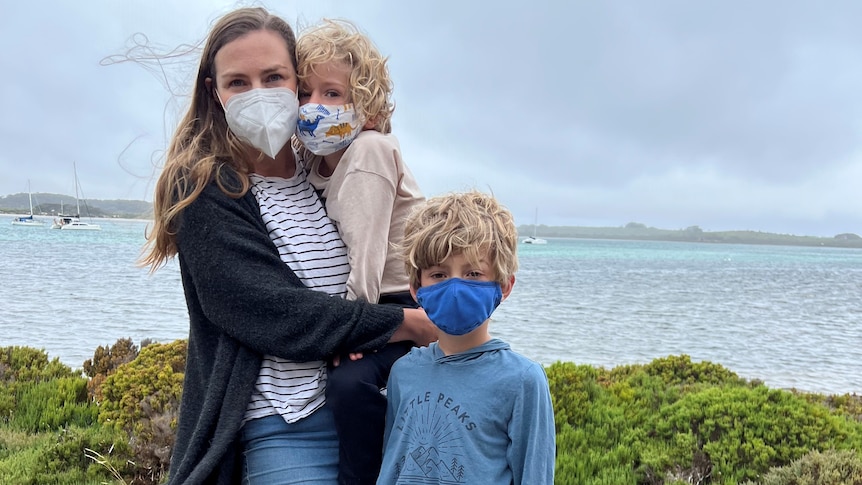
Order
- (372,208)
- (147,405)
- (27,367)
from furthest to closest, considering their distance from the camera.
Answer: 1. (27,367)
2. (147,405)
3. (372,208)

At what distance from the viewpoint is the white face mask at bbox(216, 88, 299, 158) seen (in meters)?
2.16

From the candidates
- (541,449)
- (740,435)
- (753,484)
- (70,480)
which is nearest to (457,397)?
(541,449)

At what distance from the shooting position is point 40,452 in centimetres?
499

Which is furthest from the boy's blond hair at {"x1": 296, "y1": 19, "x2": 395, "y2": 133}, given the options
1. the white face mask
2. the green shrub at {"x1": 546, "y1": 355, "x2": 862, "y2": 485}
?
the green shrub at {"x1": 546, "y1": 355, "x2": 862, "y2": 485}

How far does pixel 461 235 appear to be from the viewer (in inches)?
76.9

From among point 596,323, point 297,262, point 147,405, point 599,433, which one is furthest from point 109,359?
point 596,323

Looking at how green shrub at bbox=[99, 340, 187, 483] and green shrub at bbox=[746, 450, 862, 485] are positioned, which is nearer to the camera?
green shrub at bbox=[746, 450, 862, 485]

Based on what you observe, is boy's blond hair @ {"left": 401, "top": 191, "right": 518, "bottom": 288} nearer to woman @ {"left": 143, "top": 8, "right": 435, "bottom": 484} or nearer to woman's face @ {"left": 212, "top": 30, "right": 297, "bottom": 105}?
woman @ {"left": 143, "top": 8, "right": 435, "bottom": 484}

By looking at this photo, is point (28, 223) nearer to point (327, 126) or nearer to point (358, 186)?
point (327, 126)

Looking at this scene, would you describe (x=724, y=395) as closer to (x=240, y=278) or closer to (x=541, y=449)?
(x=541, y=449)

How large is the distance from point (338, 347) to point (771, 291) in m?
39.3

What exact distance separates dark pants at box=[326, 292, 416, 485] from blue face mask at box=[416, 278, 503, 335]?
0.28 metres

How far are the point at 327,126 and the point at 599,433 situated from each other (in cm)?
388

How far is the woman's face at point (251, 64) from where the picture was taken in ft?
7.18
